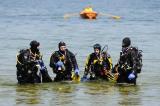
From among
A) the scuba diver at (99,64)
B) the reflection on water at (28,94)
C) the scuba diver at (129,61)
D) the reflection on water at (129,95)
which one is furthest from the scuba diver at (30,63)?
the reflection on water at (129,95)

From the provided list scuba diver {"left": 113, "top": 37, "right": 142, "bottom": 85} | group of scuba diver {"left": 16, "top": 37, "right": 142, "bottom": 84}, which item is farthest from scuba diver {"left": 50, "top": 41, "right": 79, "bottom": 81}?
scuba diver {"left": 113, "top": 37, "right": 142, "bottom": 85}

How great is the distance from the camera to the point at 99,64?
19.9 meters

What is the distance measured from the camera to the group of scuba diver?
1919cm

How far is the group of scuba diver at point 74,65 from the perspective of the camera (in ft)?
63.0

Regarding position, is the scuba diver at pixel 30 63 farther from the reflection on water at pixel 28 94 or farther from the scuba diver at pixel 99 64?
the scuba diver at pixel 99 64

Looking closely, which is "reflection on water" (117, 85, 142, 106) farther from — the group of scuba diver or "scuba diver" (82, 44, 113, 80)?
"scuba diver" (82, 44, 113, 80)

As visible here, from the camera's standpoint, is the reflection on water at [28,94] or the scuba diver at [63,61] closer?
the reflection on water at [28,94]

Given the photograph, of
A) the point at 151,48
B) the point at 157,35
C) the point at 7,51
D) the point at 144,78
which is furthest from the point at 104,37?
the point at 144,78

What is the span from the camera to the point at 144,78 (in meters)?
24.2

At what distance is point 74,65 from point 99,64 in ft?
2.74

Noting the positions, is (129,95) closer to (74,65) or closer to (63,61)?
(74,65)

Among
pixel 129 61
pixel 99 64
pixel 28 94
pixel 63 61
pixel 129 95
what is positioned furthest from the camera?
pixel 99 64

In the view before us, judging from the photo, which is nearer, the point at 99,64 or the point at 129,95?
the point at 129,95

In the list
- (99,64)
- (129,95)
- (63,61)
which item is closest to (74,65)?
(63,61)
